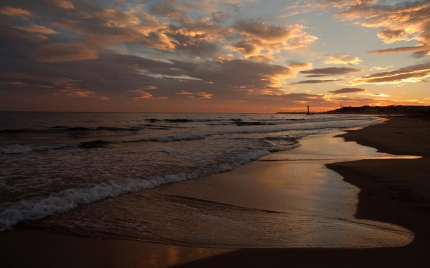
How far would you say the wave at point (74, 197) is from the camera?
532cm

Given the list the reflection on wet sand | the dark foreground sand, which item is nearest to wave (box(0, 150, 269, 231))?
the reflection on wet sand

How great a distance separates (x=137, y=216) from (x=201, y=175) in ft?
13.6

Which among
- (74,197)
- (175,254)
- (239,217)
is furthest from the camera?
(74,197)

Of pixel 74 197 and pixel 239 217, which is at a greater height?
pixel 74 197

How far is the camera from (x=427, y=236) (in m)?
4.43

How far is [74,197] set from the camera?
20.9ft

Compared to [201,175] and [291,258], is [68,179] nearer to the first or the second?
[201,175]

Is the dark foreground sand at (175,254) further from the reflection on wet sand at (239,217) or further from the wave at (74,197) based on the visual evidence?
the wave at (74,197)

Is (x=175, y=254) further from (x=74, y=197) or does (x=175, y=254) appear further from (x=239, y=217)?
(x=74, y=197)

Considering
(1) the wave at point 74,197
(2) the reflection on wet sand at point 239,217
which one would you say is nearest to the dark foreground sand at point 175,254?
(2) the reflection on wet sand at point 239,217

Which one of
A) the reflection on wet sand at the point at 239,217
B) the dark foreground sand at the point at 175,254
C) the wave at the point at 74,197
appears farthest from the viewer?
the wave at the point at 74,197

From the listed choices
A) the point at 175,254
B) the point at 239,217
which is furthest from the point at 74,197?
the point at 239,217

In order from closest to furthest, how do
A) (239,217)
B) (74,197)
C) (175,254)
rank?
(175,254)
(239,217)
(74,197)

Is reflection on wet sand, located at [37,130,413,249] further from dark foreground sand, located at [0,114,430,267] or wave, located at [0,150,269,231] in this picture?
wave, located at [0,150,269,231]
